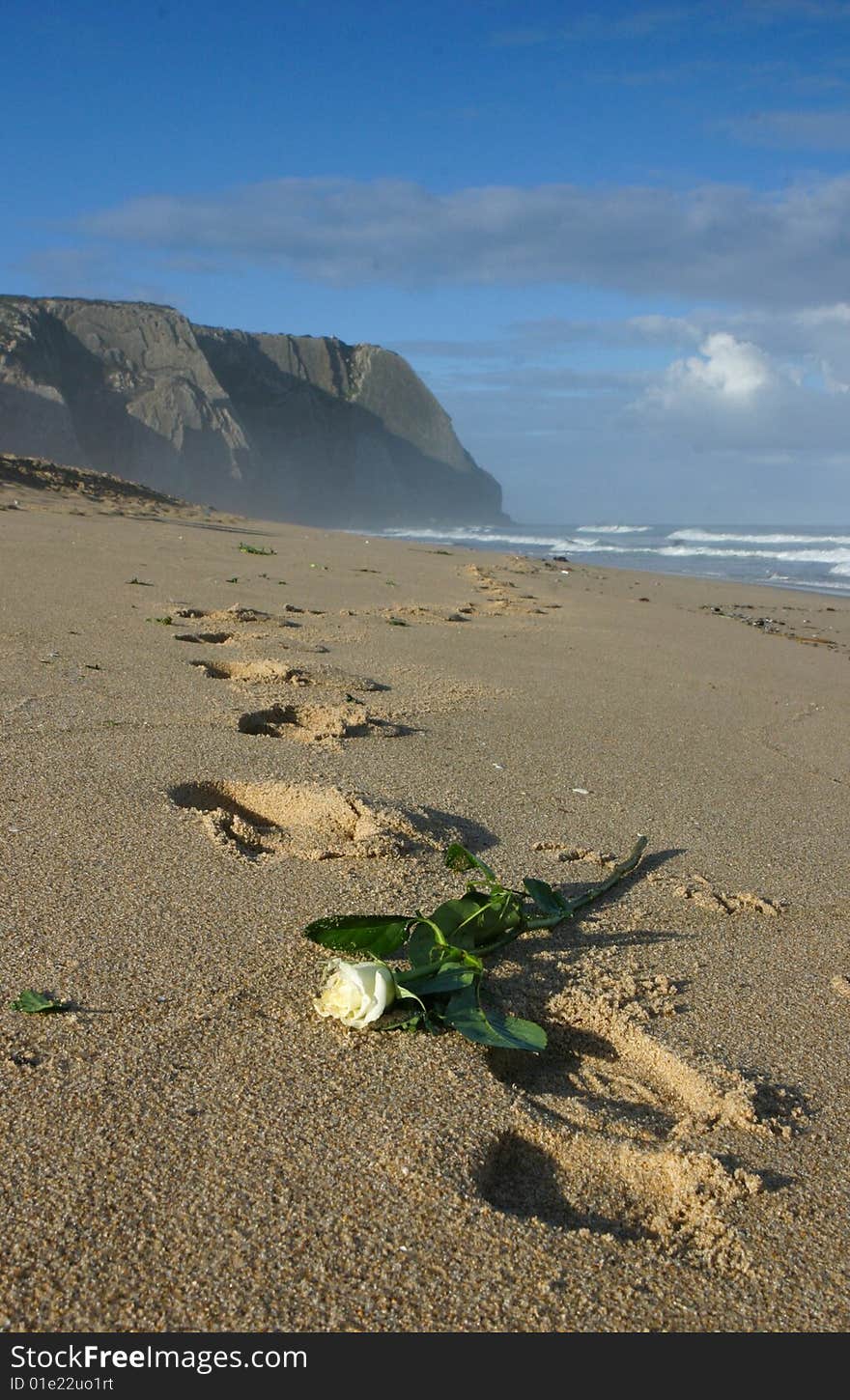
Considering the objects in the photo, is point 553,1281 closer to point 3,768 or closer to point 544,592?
point 3,768

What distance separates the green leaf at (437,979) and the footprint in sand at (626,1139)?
121 millimetres

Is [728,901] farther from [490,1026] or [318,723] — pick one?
A: [318,723]

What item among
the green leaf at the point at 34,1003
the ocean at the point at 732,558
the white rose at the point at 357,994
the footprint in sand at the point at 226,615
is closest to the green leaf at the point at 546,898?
the white rose at the point at 357,994

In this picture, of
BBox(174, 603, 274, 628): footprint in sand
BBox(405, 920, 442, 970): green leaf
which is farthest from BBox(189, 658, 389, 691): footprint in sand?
BBox(405, 920, 442, 970): green leaf

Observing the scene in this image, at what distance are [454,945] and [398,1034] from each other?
205 mm

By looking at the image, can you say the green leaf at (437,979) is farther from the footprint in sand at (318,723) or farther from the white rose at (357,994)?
the footprint in sand at (318,723)

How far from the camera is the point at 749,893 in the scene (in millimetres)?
2082

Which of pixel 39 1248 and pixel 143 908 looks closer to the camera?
pixel 39 1248

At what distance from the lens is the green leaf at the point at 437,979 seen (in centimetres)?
151

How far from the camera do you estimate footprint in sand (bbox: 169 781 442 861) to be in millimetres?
2084

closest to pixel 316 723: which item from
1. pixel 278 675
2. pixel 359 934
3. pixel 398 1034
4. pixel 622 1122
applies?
pixel 278 675

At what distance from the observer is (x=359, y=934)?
5.24 ft
